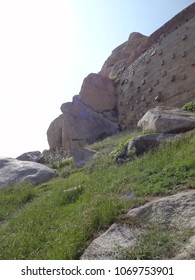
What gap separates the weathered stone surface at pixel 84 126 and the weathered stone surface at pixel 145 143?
9.78 metres

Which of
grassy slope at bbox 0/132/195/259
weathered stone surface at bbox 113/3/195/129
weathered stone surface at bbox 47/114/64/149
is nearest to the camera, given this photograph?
grassy slope at bbox 0/132/195/259

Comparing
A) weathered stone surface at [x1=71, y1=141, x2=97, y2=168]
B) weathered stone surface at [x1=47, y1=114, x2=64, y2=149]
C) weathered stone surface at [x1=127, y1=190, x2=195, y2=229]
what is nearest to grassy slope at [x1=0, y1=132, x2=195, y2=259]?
weathered stone surface at [x1=127, y1=190, x2=195, y2=229]

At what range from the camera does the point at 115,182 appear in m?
6.84

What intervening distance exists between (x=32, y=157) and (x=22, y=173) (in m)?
5.36

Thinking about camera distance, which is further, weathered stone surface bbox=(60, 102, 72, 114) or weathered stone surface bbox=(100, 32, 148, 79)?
weathered stone surface bbox=(100, 32, 148, 79)

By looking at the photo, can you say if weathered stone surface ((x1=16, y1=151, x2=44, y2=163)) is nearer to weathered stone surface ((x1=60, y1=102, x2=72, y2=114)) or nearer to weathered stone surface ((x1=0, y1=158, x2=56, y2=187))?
weathered stone surface ((x1=0, y1=158, x2=56, y2=187))

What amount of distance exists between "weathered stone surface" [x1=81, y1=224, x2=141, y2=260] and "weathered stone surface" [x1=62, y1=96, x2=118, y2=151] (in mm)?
14259

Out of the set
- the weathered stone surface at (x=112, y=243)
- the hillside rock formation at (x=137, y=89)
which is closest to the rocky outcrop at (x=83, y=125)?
the hillside rock formation at (x=137, y=89)

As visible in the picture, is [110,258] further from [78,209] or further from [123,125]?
[123,125]

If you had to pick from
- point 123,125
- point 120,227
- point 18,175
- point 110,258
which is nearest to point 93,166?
point 18,175

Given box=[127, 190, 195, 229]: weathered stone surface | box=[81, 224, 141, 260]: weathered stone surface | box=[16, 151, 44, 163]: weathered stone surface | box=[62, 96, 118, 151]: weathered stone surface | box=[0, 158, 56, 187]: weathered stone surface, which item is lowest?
box=[81, 224, 141, 260]: weathered stone surface

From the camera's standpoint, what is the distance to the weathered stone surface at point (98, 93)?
20.6 metres

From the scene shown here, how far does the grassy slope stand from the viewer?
189 inches

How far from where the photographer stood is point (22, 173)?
40.0 ft
